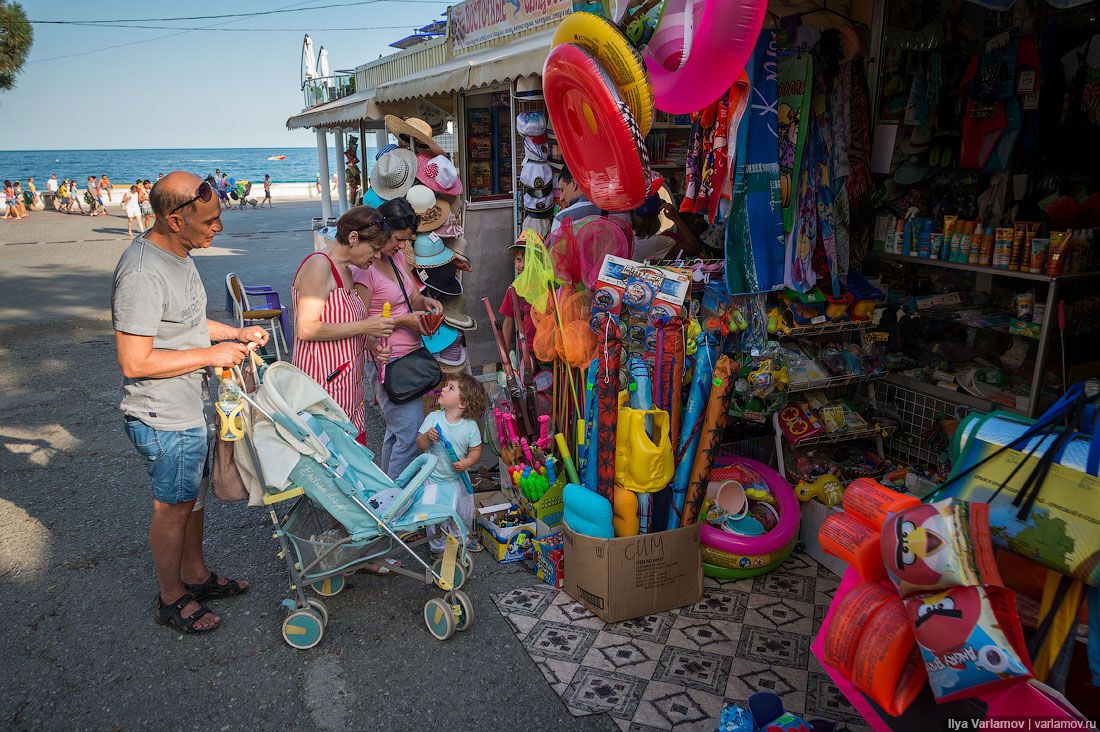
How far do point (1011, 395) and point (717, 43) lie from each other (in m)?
2.64

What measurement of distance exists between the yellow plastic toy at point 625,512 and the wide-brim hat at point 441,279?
270cm

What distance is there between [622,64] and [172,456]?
8.76ft

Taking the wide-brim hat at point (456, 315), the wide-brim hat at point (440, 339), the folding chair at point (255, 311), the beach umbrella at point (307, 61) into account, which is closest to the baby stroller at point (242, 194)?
the beach umbrella at point (307, 61)

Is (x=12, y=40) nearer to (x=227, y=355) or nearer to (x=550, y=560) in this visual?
(x=227, y=355)

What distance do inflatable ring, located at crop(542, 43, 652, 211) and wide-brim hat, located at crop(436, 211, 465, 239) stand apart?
222 centimetres

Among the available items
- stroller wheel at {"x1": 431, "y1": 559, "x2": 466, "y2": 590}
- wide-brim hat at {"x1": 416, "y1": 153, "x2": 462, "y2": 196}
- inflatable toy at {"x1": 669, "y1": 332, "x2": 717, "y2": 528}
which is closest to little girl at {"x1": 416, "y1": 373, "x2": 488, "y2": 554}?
stroller wheel at {"x1": 431, "y1": 559, "x2": 466, "y2": 590}

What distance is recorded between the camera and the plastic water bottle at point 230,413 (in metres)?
2.87

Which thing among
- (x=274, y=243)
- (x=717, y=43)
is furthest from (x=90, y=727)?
(x=274, y=243)

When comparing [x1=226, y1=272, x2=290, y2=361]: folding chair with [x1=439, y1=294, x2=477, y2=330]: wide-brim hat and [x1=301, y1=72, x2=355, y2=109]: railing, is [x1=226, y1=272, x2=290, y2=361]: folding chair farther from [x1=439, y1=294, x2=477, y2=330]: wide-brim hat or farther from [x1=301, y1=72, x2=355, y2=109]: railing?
[x1=301, y1=72, x2=355, y2=109]: railing

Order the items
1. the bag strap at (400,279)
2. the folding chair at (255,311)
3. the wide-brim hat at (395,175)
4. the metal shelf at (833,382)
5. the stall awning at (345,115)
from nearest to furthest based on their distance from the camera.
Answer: the metal shelf at (833,382), the bag strap at (400,279), the wide-brim hat at (395,175), the folding chair at (255,311), the stall awning at (345,115)

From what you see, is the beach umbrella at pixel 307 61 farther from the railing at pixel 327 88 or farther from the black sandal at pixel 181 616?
the black sandal at pixel 181 616

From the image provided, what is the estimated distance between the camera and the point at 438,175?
19.7 ft

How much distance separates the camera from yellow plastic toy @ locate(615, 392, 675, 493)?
10.5 feet

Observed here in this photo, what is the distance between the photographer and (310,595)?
3.51m
